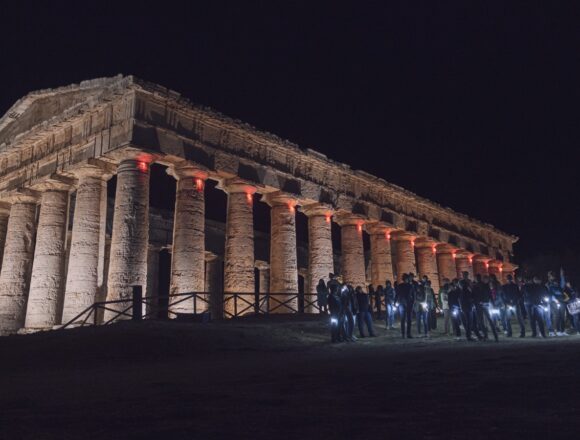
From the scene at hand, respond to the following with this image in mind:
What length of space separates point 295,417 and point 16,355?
10338 millimetres

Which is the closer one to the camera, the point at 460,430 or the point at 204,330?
the point at 460,430

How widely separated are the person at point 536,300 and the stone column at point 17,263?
19.1 meters

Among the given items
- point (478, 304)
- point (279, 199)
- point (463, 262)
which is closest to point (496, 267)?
point (463, 262)

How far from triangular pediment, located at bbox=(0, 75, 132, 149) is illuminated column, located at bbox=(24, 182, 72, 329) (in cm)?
309

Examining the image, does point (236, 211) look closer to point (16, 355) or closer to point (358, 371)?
point (16, 355)

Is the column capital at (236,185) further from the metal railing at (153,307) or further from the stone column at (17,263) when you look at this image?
the stone column at (17,263)

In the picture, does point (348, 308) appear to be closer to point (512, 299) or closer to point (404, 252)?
point (512, 299)

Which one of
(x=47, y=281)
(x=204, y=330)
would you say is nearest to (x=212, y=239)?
(x=47, y=281)

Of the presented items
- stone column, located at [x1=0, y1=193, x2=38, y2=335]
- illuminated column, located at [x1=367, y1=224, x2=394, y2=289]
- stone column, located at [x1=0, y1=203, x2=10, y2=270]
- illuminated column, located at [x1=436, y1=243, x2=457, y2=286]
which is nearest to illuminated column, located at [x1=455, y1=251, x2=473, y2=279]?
illuminated column, located at [x1=436, y1=243, x2=457, y2=286]

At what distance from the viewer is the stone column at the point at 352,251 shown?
26781mm

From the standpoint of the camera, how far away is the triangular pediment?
19.5 meters

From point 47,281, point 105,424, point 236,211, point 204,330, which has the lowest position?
point 105,424

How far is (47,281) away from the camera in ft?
66.0

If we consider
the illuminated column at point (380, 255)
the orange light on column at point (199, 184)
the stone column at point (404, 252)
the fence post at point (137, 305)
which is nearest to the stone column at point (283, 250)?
the orange light on column at point (199, 184)
